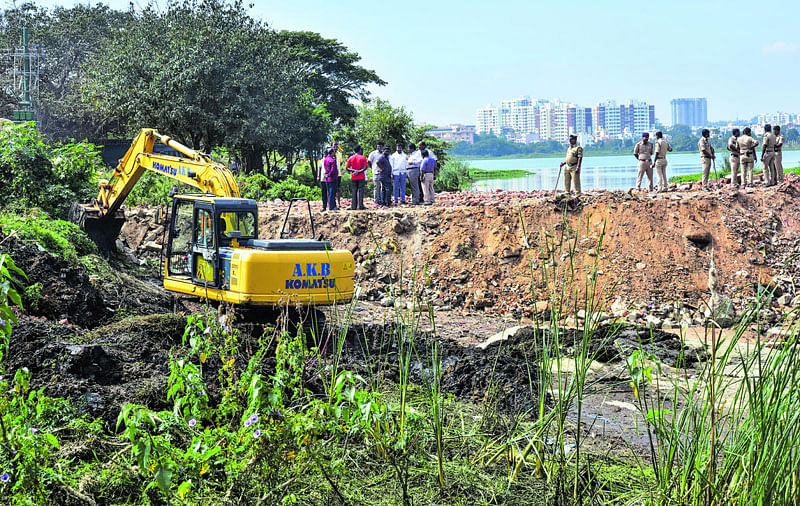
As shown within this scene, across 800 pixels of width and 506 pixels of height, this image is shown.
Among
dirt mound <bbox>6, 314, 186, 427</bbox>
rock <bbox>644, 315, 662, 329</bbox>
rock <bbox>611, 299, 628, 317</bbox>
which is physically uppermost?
dirt mound <bbox>6, 314, 186, 427</bbox>

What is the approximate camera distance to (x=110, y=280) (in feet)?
40.2

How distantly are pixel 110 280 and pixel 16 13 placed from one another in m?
42.8

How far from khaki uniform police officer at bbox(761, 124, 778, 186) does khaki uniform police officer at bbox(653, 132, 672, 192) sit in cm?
217

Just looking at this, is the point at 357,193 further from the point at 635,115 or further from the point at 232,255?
the point at 635,115

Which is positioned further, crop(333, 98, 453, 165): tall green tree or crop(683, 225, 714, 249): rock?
crop(333, 98, 453, 165): tall green tree

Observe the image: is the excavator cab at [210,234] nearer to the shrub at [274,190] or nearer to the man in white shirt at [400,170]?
the man in white shirt at [400,170]

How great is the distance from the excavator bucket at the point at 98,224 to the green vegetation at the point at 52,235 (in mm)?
728

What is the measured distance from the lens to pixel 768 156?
1766 centimetres

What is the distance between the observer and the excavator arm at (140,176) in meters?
11.5

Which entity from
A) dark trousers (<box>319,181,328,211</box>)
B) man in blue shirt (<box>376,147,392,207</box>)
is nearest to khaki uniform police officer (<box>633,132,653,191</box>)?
man in blue shirt (<box>376,147,392,207</box>)

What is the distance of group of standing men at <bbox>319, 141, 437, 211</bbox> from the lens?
17984mm

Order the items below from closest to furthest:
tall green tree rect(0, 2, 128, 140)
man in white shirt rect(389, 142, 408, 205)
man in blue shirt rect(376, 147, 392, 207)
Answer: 1. man in blue shirt rect(376, 147, 392, 207)
2. man in white shirt rect(389, 142, 408, 205)
3. tall green tree rect(0, 2, 128, 140)

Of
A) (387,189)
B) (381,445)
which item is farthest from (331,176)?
(381,445)

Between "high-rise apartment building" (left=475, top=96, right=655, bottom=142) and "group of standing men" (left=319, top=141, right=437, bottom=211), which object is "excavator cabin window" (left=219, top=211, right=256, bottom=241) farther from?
"high-rise apartment building" (left=475, top=96, right=655, bottom=142)
